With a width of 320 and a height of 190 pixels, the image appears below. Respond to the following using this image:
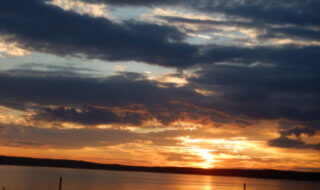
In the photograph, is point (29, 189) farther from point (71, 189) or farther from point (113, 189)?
point (113, 189)

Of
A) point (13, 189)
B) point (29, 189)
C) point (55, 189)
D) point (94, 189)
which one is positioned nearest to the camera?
point (13, 189)

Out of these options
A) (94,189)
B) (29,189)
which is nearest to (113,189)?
(94,189)

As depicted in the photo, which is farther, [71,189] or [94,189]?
[94,189]

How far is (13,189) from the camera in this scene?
8344 cm

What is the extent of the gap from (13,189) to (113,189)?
33.4 metres

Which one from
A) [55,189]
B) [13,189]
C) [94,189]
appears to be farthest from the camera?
[94,189]

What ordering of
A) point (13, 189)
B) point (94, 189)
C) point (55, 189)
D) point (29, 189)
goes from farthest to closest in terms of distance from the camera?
point (94, 189) < point (55, 189) < point (29, 189) < point (13, 189)

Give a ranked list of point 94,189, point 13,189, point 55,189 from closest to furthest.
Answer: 1. point 13,189
2. point 55,189
3. point 94,189

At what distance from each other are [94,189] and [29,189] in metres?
22.0

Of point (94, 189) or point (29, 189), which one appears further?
point (94, 189)

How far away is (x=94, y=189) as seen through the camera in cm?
10762

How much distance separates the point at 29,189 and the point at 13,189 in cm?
588

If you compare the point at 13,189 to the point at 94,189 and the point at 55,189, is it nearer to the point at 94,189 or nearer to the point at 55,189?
the point at 55,189

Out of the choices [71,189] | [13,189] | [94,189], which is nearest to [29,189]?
[13,189]
